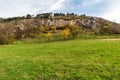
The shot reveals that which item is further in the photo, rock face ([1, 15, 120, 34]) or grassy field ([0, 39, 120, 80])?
rock face ([1, 15, 120, 34])

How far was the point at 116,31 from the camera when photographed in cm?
12425

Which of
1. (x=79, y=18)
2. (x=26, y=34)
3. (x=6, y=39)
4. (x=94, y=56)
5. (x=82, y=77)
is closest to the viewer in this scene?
(x=82, y=77)

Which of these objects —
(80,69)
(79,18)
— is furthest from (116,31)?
(80,69)

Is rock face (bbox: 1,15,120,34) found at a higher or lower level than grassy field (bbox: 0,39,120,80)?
higher

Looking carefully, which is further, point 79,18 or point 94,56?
point 79,18

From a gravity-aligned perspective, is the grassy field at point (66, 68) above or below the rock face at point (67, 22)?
below

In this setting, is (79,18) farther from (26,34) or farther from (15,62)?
(15,62)

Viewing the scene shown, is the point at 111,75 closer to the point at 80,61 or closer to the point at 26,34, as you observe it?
the point at 80,61

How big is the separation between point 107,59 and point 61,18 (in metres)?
168

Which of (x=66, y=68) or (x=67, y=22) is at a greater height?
Answer: (x=67, y=22)

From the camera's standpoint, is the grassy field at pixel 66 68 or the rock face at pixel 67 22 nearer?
the grassy field at pixel 66 68

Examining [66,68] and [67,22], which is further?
[67,22]

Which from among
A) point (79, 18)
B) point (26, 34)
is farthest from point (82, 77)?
point (79, 18)

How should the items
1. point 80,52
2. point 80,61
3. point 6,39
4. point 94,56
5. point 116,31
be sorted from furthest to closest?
point 116,31 → point 6,39 → point 80,52 → point 94,56 → point 80,61
